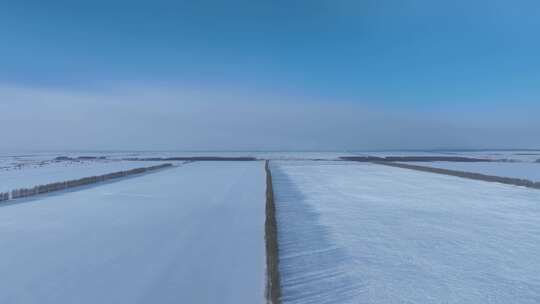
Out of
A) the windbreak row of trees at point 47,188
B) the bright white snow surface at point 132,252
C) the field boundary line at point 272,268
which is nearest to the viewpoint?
the field boundary line at point 272,268

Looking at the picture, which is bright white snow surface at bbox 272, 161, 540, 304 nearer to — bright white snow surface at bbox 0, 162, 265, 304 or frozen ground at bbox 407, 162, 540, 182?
bright white snow surface at bbox 0, 162, 265, 304

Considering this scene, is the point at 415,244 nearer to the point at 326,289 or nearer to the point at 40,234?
the point at 326,289

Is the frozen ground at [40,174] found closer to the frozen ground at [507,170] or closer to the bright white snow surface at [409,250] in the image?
the bright white snow surface at [409,250]

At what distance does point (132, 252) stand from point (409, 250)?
6.26 metres

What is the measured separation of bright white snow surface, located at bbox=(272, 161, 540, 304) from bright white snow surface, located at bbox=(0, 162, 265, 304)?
0.99 meters

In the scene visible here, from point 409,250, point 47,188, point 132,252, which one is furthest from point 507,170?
point 47,188

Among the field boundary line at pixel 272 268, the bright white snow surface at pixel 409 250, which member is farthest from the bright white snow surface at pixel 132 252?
the bright white snow surface at pixel 409 250

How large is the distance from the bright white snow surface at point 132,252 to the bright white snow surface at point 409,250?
990 millimetres

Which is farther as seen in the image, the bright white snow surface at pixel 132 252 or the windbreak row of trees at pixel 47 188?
the windbreak row of trees at pixel 47 188

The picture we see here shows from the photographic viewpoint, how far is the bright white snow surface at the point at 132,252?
19.8 ft

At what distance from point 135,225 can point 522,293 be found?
9370 millimetres

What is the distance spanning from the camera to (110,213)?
12.5 metres

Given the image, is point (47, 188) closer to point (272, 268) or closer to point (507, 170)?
point (272, 268)

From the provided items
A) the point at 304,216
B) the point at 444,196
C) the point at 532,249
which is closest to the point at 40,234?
the point at 304,216
